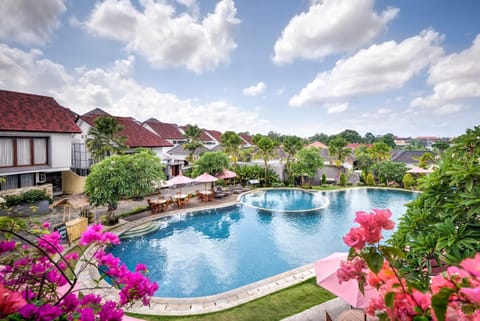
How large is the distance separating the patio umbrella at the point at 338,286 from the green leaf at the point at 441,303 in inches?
167

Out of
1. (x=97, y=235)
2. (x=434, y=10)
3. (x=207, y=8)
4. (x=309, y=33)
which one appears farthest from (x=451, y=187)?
(x=207, y=8)

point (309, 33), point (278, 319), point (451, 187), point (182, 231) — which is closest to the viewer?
point (451, 187)

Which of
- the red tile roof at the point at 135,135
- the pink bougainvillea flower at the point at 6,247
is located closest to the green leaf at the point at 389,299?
the pink bougainvillea flower at the point at 6,247

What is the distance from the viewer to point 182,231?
46.1 ft

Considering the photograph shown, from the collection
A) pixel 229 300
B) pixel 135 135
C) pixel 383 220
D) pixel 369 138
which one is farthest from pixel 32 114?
pixel 369 138

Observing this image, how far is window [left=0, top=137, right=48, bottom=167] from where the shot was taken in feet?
52.4

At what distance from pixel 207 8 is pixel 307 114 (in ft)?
118

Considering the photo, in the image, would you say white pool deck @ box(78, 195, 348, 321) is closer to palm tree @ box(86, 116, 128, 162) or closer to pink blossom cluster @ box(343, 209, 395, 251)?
pink blossom cluster @ box(343, 209, 395, 251)

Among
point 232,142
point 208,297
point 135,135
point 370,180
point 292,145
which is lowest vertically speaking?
point 208,297

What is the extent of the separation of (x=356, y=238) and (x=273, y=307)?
6.34m

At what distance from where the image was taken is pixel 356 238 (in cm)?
136

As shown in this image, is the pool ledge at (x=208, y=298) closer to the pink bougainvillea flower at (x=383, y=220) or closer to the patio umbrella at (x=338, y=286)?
the patio umbrella at (x=338, y=286)

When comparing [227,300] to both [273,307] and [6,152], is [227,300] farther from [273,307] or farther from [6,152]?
[6,152]

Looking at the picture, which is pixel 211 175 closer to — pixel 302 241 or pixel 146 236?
pixel 146 236
